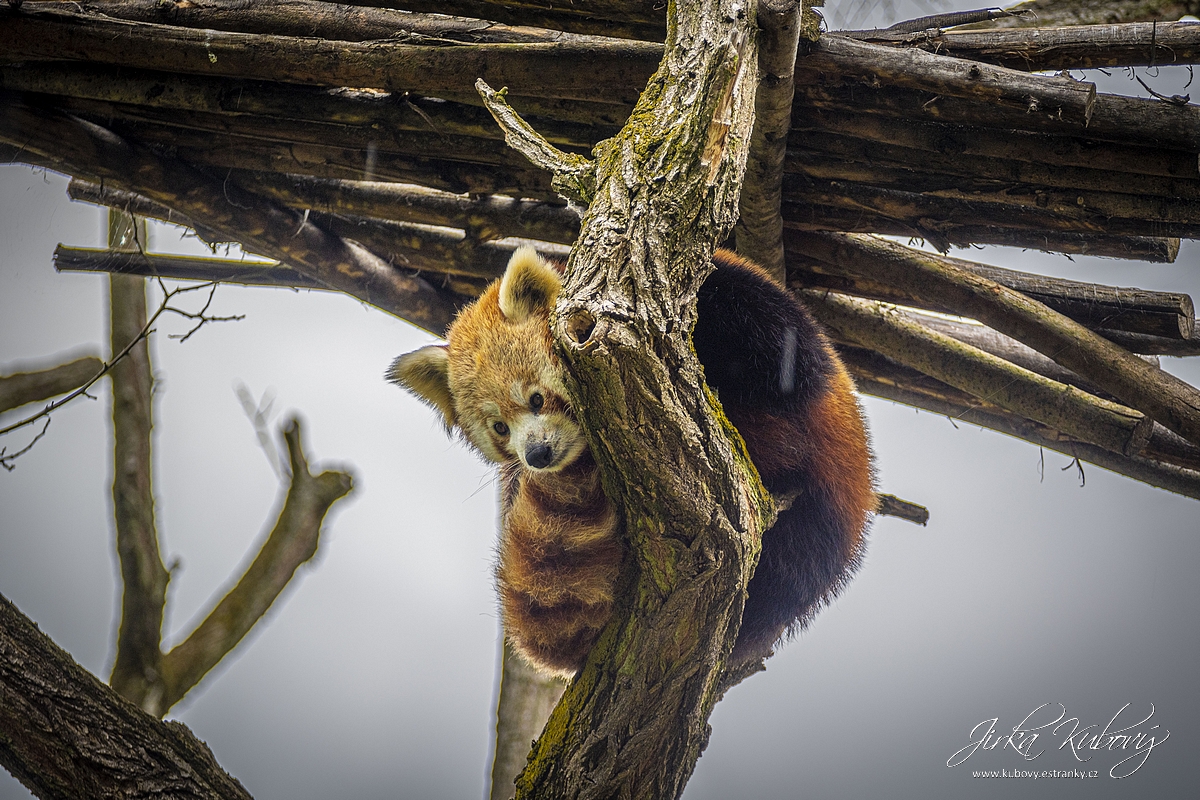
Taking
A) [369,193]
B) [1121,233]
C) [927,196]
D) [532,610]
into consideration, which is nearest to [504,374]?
[532,610]

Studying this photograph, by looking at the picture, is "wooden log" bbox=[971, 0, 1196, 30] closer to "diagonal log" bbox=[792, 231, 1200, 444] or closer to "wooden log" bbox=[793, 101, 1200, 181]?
"wooden log" bbox=[793, 101, 1200, 181]

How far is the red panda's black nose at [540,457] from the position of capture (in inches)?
74.9

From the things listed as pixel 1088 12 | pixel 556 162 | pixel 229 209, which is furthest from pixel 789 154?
pixel 229 209

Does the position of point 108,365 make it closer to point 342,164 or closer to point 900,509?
point 342,164

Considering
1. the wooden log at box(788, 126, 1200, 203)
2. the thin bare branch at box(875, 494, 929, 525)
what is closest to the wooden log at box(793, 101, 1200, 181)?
the wooden log at box(788, 126, 1200, 203)

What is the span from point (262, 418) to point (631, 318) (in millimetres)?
3426

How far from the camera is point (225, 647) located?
Answer: 4.05 meters

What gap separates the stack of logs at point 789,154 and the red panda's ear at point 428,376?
62cm

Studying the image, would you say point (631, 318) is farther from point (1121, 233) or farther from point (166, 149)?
point (166, 149)

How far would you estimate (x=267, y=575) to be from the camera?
4.01 meters

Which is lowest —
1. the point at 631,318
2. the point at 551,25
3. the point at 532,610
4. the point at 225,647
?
the point at 225,647

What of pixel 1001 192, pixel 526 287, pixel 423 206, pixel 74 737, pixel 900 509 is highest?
pixel 1001 192

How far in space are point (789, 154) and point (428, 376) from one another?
134 cm

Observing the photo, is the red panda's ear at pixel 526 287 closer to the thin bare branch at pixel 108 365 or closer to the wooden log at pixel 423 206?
the wooden log at pixel 423 206
